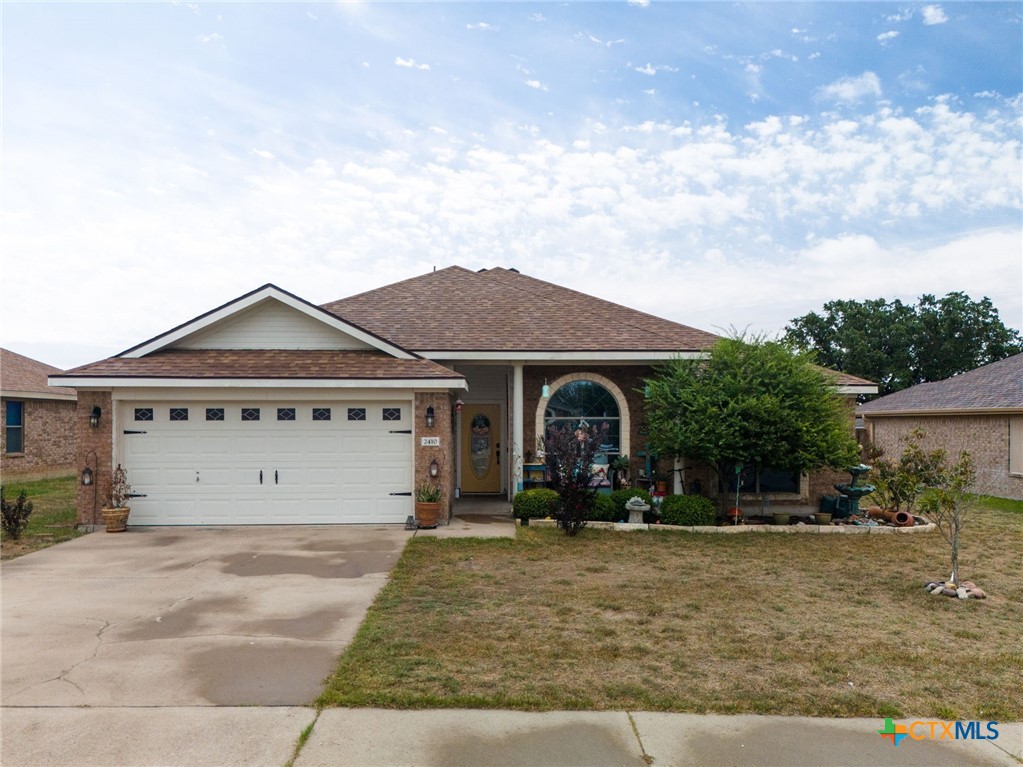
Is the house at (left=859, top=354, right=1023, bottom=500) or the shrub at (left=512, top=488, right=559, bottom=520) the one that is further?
A: the house at (left=859, top=354, right=1023, bottom=500)

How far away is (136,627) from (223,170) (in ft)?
32.2

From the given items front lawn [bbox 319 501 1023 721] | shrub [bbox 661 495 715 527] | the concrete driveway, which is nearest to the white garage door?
the concrete driveway

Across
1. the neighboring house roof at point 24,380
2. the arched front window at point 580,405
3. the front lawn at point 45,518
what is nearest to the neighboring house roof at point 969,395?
the arched front window at point 580,405

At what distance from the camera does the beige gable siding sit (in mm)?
13086

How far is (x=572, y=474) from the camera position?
11281 millimetres

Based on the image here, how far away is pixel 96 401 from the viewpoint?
1180 cm

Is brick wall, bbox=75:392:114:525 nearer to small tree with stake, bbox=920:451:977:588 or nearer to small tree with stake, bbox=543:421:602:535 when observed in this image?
small tree with stake, bbox=543:421:602:535

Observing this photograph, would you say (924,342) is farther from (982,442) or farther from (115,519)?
(115,519)

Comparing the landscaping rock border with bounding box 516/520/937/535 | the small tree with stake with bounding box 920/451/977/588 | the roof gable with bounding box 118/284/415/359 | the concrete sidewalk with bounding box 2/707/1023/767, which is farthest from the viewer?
the roof gable with bounding box 118/284/415/359

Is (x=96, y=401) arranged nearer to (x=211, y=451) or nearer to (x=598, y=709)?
(x=211, y=451)

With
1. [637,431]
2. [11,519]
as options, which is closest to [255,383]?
[11,519]

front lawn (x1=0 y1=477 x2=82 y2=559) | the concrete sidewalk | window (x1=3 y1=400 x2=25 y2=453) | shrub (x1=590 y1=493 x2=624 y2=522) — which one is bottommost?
the concrete sidewalk

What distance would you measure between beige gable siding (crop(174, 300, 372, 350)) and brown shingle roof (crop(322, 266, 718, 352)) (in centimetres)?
143

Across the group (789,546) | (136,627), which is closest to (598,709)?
(136,627)
